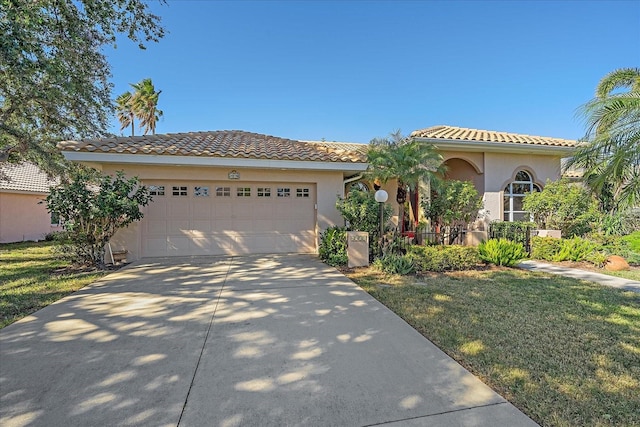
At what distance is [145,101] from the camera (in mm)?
29562

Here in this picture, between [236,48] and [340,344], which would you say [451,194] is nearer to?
[340,344]

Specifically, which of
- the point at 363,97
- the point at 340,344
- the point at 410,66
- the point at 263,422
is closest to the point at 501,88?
the point at 410,66

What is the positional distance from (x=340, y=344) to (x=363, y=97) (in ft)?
51.7

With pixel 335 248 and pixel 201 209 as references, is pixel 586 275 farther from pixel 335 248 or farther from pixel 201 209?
pixel 201 209

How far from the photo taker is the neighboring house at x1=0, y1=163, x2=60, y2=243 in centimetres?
1633

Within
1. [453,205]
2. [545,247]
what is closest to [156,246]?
[453,205]

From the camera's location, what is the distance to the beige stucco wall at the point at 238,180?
9.22 m

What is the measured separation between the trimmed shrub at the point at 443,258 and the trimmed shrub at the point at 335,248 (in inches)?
72.5

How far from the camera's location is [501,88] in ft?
48.3

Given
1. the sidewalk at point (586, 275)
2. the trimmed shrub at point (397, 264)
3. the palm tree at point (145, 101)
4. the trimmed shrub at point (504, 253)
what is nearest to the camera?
the sidewalk at point (586, 275)

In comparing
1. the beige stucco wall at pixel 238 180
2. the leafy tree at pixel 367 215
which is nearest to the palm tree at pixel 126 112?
the beige stucco wall at pixel 238 180

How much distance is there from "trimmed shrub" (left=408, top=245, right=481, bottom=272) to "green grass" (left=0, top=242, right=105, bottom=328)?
776 cm

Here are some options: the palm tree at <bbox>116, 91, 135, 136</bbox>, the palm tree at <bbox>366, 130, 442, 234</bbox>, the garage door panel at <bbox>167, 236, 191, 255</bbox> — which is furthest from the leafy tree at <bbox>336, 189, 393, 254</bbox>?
the palm tree at <bbox>116, 91, 135, 136</bbox>

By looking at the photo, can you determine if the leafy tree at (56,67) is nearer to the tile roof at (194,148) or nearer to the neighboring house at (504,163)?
the tile roof at (194,148)
